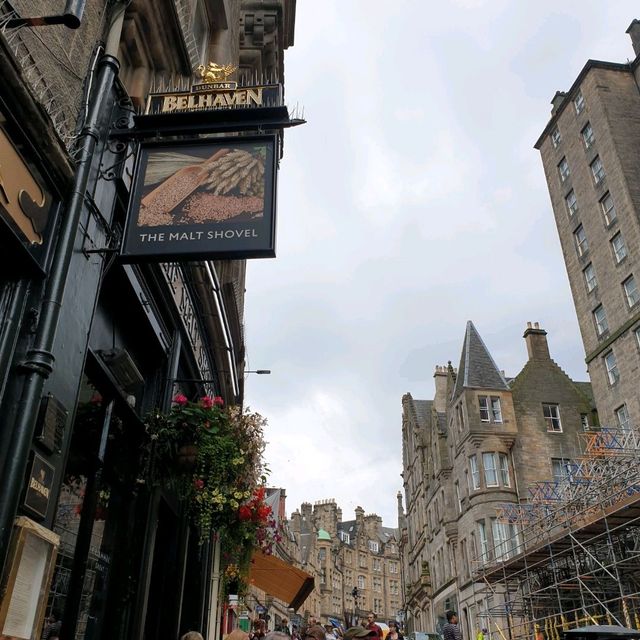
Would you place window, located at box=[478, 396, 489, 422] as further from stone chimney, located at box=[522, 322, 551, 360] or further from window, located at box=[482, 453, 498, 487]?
stone chimney, located at box=[522, 322, 551, 360]

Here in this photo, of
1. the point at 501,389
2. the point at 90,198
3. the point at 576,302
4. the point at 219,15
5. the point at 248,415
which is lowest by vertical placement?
the point at 248,415

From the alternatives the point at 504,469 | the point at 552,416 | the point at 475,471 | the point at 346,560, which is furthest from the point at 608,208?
the point at 346,560

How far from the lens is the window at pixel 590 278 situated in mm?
37906

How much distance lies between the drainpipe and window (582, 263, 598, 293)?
3565 centimetres

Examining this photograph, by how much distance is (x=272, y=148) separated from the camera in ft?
22.6

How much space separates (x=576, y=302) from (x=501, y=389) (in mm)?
7236

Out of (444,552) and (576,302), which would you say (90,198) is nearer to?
(576,302)

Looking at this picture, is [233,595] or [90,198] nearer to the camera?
[90,198]

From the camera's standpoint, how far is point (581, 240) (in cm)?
4000

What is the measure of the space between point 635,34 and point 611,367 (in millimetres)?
22829

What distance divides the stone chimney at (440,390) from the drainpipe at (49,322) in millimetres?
48931

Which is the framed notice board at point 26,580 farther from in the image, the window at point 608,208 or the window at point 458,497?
the window at point 458,497

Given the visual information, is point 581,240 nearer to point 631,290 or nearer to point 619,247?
point 619,247

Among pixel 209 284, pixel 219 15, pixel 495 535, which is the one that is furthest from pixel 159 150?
pixel 495 535
